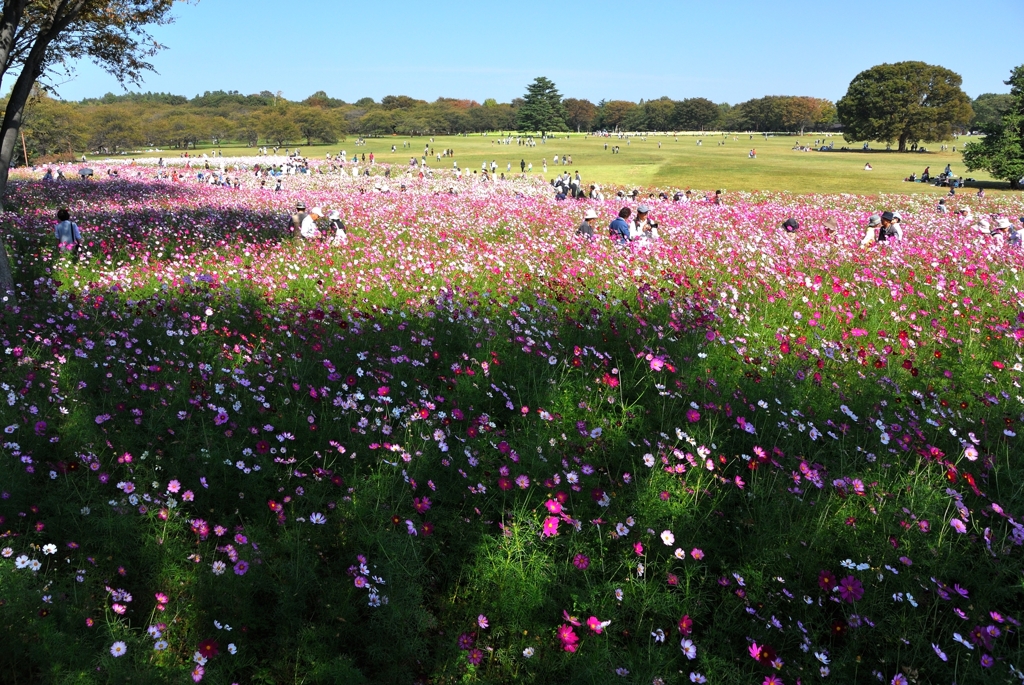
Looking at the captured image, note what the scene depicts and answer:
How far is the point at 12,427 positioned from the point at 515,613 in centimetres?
284

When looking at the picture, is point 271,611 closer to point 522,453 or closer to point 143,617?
point 143,617

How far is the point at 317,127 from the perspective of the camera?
111 meters

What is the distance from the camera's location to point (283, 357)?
5.14 meters

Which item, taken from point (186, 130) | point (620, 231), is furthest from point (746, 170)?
point (186, 130)

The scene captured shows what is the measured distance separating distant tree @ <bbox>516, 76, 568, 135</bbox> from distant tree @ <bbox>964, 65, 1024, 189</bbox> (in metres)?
95.3

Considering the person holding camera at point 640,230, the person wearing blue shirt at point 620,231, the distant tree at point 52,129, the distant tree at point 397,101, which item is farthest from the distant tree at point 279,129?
the person wearing blue shirt at point 620,231

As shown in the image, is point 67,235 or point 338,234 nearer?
point 67,235

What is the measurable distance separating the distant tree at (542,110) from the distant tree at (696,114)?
35.9 m

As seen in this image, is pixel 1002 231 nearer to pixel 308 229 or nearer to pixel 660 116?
pixel 308 229

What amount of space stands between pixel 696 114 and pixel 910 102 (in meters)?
82.2

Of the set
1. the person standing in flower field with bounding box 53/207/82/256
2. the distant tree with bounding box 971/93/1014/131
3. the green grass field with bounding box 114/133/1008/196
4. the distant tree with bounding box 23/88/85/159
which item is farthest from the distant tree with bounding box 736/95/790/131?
the person standing in flower field with bounding box 53/207/82/256

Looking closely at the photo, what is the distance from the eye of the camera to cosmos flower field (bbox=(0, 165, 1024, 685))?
2680 millimetres

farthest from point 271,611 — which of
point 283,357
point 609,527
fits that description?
point 283,357

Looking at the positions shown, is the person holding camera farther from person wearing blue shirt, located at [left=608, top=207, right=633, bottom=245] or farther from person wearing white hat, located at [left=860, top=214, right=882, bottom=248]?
person wearing white hat, located at [left=860, top=214, right=882, bottom=248]
